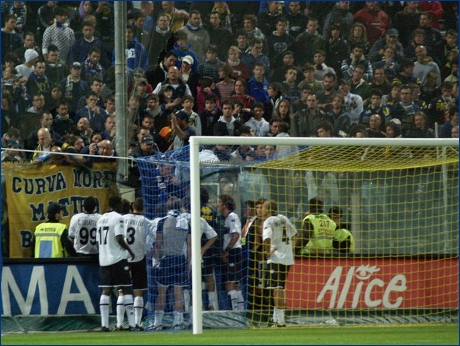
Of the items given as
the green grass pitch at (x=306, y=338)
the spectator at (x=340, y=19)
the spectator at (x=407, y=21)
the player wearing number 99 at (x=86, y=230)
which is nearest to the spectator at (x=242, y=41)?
the spectator at (x=340, y=19)

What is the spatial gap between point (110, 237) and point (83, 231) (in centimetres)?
46

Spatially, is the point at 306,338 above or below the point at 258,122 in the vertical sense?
below

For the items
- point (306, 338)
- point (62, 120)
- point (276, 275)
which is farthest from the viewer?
point (62, 120)

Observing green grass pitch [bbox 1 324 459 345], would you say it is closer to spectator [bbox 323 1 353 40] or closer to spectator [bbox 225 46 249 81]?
spectator [bbox 225 46 249 81]

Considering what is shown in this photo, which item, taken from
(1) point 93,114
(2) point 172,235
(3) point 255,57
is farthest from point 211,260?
(3) point 255,57

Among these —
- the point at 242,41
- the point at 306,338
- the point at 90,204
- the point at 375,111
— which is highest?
the point at 242,41

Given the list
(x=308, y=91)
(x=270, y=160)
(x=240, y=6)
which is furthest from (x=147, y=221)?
(x=240, y=6)

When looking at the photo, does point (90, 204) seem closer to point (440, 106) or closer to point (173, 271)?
point (173, 271)

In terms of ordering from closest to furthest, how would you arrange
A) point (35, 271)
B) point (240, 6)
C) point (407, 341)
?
1. point (407, 341)
2. point (35, 271)
3. point (240, 6)

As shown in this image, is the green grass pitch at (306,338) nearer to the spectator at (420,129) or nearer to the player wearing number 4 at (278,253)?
the player wearing number 4 at (278,253)

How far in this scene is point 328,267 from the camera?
1228cm

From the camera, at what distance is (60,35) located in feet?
49.5

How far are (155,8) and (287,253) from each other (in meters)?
5.64

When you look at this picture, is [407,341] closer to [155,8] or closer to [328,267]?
[328,267]
